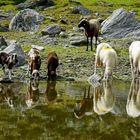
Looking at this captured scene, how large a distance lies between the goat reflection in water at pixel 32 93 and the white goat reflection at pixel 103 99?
2.81m

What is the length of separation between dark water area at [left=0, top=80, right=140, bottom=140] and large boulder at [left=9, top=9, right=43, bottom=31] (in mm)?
33343

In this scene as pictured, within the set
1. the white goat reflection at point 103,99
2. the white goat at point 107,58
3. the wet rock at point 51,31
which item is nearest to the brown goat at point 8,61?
the white goat at point 107,58

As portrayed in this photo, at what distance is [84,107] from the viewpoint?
21.3 metres

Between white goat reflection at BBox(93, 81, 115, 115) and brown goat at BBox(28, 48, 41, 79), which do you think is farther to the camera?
brown goat at BBox(28, 48, 41, 79)

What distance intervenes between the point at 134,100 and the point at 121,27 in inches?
1232

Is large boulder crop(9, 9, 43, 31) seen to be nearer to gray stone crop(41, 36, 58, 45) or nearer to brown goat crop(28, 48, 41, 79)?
gray stone crop(41, 36, 58, 45)

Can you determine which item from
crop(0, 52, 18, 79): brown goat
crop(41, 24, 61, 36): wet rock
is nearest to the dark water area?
crop(0, 52, 18, 79): brown goat

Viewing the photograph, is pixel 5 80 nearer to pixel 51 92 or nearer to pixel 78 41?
pixel 51 92

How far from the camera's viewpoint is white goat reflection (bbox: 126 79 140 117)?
787 inches

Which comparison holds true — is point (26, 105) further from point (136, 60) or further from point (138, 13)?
point (138, 13)

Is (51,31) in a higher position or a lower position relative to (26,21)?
higher

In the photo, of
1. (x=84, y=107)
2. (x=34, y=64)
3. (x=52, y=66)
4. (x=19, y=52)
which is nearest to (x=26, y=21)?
(x=19, y=52)

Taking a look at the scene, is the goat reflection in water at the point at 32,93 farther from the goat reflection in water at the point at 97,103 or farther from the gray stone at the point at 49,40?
the gray stone at the point at 49,40

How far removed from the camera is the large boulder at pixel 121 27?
52312mm
